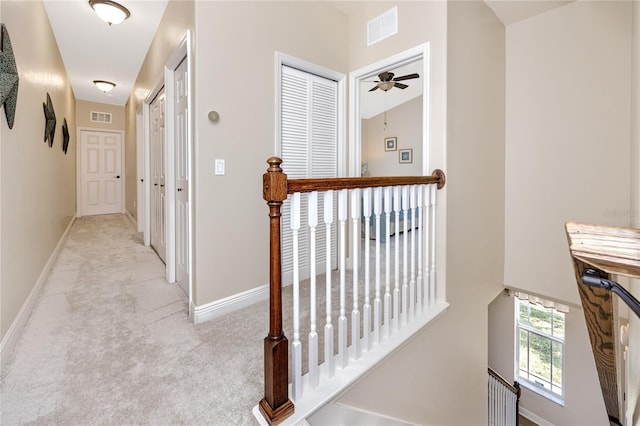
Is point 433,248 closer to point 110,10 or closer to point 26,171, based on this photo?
point 26,171

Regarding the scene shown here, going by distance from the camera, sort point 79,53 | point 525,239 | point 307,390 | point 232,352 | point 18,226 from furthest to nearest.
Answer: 1. point 79,53
2. point 525,239
3. point 18,226
4. point 232,352
5. point 307,390

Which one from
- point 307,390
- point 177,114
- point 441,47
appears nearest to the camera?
point 307,390

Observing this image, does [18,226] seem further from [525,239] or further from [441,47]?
[525,239]

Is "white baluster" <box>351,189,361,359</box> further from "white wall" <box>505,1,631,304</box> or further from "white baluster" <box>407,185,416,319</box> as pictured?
"white wall" <box>505,1,631,304</box>

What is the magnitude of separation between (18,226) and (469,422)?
386 centimetres

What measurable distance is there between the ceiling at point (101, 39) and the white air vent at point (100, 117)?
1358mm

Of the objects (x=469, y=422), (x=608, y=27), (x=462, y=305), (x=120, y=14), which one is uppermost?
(x=120, y=14)

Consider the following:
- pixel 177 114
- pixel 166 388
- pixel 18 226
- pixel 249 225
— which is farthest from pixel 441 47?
pixel 18 226

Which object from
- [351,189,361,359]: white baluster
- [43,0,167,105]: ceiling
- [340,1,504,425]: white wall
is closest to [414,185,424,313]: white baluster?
[340,1,504,425]: white wall

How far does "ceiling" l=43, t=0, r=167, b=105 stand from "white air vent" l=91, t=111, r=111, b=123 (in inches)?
53.4

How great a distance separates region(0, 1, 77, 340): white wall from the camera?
1742 millimetres

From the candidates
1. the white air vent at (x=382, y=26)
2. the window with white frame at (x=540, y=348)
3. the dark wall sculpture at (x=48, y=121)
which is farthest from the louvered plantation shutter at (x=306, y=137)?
the window with white frame at (x=540, y=348)

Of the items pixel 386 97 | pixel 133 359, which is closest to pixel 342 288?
pixel 133 359

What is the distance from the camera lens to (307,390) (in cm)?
138
